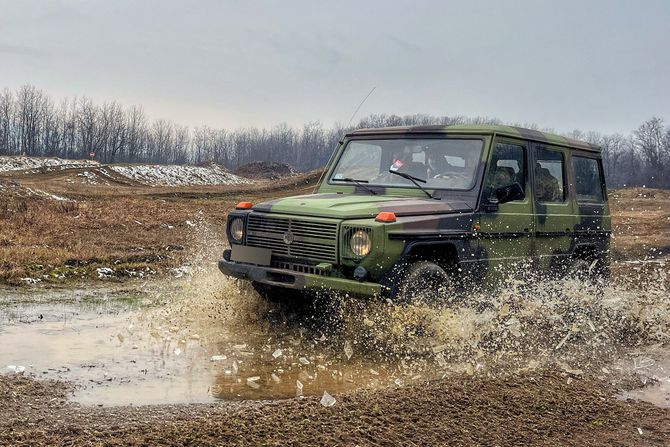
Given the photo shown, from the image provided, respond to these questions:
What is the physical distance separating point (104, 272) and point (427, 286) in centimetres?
619

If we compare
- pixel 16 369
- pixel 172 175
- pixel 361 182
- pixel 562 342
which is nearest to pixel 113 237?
pixel 361 182

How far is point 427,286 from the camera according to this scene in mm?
5906

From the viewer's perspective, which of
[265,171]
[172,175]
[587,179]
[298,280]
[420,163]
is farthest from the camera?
[265,171]

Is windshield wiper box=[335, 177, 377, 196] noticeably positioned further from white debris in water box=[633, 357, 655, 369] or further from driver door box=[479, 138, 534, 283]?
white debris in water box=[633, 357, 655, 369]

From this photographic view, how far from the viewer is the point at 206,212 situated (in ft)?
70.2

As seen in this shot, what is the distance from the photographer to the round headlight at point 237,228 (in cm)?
657

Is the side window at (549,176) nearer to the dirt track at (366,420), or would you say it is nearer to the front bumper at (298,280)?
the front bumper at (298,280)

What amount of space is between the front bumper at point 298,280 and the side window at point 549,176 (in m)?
2.67

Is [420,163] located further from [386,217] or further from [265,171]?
[265,171]

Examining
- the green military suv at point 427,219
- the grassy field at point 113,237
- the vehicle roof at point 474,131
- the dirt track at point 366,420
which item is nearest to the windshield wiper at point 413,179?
the green military suv at point 427,219

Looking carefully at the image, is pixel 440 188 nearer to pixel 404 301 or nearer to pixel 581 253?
pixel 404 301

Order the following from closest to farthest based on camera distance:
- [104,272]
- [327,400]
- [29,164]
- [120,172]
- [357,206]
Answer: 1. [327,400]
2. [357,206]
3. [104,272]
4. [120,172]
5. [29,164]

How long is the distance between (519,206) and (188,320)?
3.64 m

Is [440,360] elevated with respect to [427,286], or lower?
lower
